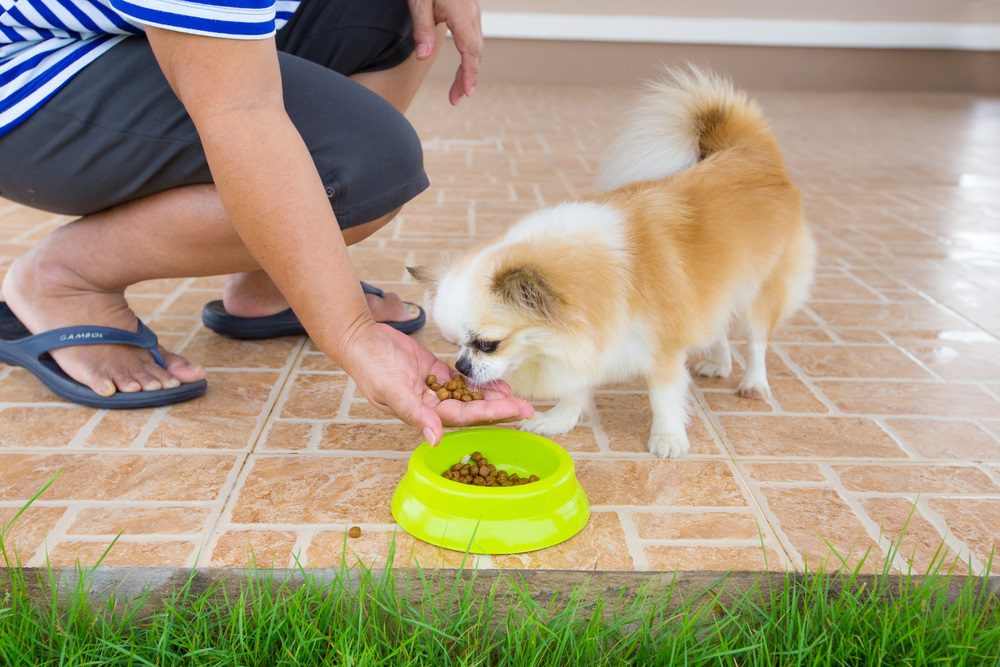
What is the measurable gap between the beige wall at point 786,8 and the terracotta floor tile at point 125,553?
8334mm

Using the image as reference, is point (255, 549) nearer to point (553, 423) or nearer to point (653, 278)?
point (553, 423)

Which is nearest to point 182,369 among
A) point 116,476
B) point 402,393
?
point 116,476

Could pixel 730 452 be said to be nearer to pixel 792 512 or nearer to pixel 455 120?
pixel 792 512

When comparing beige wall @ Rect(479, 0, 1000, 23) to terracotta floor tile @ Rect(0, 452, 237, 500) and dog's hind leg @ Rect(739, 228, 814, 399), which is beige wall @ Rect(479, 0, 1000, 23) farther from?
terracotta floor tile @ Rect(0, 452, 237, 500)

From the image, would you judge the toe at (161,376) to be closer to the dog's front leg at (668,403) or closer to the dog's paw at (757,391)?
the dog's front leg at (668,403)

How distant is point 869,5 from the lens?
9352mm

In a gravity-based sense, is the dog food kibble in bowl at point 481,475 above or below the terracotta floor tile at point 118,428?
above

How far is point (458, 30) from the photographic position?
8.08ft

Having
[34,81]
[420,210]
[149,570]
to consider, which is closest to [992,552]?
[149,570]

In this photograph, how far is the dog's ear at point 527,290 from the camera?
6.11 feet

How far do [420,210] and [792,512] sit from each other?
263 centimetres

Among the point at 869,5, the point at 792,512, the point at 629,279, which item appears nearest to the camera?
the point at 792,512

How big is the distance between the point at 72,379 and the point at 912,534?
1850 mm

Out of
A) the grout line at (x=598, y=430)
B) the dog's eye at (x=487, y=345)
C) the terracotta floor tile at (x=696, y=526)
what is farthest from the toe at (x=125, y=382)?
the terracotta floor tile at (x=696, y=526)
